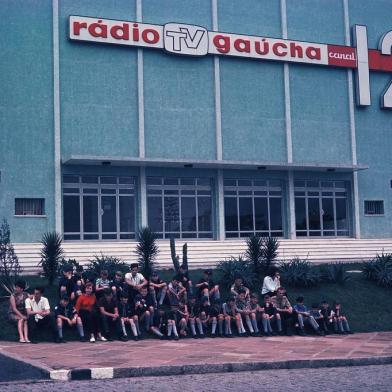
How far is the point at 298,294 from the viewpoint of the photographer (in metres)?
20.7

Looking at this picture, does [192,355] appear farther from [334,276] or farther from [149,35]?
[149,35]

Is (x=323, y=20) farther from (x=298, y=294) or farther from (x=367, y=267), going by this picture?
(x=298, y=294)

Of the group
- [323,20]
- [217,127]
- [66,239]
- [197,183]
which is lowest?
[66,239]

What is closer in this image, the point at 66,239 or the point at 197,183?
the point at 66,239

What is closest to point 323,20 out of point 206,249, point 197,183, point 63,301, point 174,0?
point 174,0

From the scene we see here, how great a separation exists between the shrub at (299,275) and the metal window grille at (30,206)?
8728 mm

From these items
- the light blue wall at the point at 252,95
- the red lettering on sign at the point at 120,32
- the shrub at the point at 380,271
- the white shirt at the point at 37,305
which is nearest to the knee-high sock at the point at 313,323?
the shrub at the point at 380,271

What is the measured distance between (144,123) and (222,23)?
214 inches

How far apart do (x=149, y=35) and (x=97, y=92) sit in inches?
121

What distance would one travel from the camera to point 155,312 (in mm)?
16281

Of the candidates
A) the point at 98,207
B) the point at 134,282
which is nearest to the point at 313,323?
the point at 134,282

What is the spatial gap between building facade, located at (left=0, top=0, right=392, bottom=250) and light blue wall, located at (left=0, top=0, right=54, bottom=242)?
40mm

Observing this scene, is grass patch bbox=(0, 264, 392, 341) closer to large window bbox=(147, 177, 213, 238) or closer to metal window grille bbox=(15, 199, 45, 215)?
large window bbox=(147, 177, 213, 238)

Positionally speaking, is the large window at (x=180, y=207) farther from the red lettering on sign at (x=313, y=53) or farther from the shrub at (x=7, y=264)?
the shrub at (x=7, y=264)
